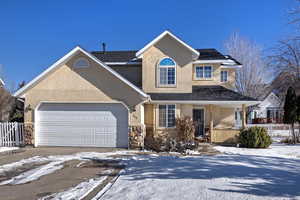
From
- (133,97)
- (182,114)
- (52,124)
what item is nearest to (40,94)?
(52,124)

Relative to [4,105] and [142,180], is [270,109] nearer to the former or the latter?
[4,105]

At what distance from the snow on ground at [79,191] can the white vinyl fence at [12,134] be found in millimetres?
9760

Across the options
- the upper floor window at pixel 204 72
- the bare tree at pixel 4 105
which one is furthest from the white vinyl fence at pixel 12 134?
the upper floor window at pixel 204 72

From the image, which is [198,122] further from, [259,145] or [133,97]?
[133,97]

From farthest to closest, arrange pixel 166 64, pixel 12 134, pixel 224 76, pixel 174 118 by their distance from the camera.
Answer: pixel 224 76 < pixel 166 64 < pixel 174 118 < pixel 12 134

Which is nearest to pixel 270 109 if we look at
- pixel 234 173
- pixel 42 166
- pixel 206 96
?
pixel 206 96

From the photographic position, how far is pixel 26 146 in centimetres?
1506

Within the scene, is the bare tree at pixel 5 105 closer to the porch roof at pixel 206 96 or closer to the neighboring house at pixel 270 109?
the porch roof at pixel 206 96

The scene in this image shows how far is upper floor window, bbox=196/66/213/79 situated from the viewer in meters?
19.0

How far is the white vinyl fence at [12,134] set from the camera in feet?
50.7

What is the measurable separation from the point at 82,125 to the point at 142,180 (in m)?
8.46

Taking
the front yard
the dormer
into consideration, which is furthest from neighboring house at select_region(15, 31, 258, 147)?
the front yard

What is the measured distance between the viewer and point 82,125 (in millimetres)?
14883

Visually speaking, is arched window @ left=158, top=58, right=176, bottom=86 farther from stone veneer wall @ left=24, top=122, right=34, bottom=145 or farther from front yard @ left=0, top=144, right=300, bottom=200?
stone veneer wall @ left=24, top=122, right=34, bottom=145
